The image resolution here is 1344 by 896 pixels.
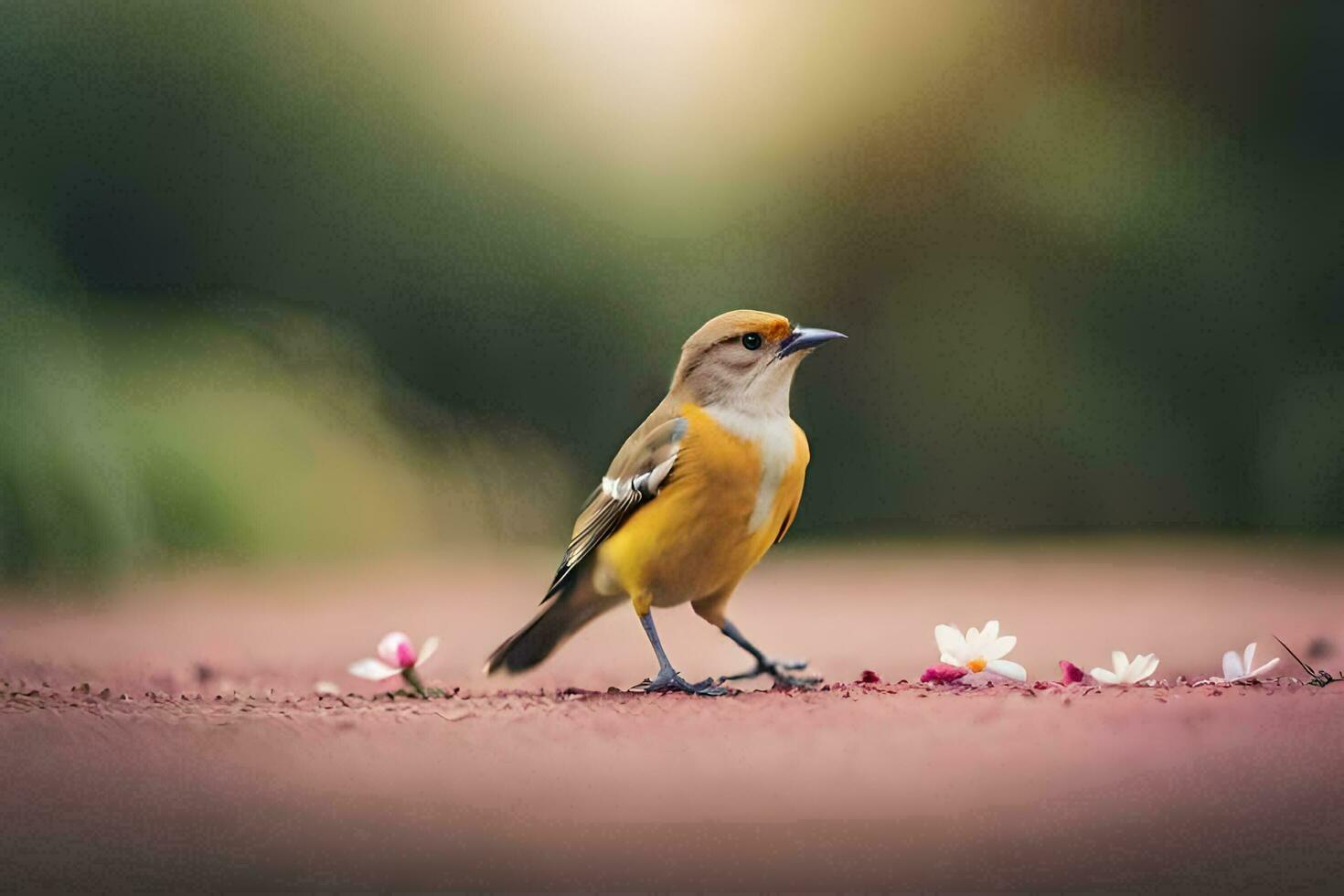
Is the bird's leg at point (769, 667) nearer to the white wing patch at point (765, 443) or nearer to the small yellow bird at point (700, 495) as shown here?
the small yellow bird at point (700, 495)

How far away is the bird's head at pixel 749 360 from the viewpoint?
2045 mm

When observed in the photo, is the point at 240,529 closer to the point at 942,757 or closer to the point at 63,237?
the point at 63,237

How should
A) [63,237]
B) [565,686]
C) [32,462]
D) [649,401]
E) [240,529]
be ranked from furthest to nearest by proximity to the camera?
[63,237] → [649,401] → [240,529] → [32,462] → [565,686]

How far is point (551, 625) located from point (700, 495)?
385mm

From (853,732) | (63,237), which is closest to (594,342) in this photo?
(63,237)

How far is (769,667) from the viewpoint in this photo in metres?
2.19

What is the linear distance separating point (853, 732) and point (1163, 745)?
0.26 metres

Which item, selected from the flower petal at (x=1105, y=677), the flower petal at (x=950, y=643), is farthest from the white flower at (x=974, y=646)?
the flower petal at (x=1105, y=677)

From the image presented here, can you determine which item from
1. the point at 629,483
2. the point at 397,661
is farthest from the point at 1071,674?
the point at 397,661

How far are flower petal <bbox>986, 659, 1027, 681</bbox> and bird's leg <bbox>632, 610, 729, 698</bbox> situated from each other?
37 centimetres

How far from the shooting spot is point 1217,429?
17.7ft

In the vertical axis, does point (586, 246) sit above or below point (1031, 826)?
above

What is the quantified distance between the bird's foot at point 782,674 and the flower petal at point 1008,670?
0.91 ft

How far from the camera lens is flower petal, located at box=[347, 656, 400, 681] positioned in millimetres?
1940
